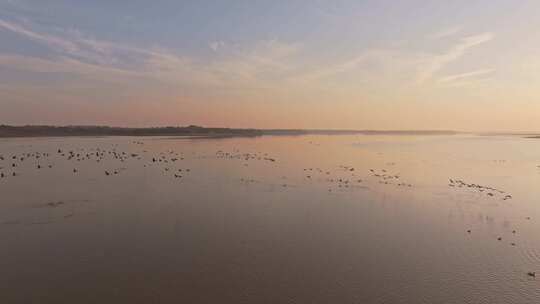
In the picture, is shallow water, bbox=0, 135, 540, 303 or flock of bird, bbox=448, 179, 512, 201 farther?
flock of bird, bbox=448, 179, 512, 201

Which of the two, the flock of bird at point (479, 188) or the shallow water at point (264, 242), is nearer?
the shallow water at point (264, 242)

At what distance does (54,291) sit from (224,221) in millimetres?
6989

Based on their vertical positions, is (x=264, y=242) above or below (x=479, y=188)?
below

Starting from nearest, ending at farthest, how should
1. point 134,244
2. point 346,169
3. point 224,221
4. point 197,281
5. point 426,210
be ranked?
point 197,281
point 134,244
point 224,221
point 426,210
point 346,169

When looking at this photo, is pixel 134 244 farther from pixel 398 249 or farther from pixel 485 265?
pixel 485 265

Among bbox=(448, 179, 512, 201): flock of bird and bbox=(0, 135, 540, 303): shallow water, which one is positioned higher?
bbox=(448, 179, 512, 201): flock of bird

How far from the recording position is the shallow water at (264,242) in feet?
28.1

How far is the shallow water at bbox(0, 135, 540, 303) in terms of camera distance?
8570mm

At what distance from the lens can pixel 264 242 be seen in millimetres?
11859

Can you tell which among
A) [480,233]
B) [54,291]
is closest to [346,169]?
[480,233]

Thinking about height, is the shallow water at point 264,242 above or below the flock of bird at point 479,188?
below

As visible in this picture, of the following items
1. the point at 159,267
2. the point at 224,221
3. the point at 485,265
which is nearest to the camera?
the point at 159,267

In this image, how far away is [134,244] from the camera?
37.5ft

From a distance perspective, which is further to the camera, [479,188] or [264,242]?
[479,188]
